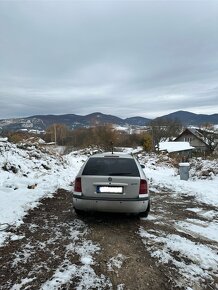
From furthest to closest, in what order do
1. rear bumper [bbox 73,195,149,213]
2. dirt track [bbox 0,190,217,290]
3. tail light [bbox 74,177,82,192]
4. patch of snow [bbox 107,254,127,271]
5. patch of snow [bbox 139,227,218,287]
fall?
1. tail light [bbox 74,177,82,192]
2. rear bumper [bbox 73,195,149,213]
3. patch of snow [bbox 107,254,127,271]
4. patch of snow [bbox 139,227,218,287]
5. dirt track [bbox 0,190,217,290]

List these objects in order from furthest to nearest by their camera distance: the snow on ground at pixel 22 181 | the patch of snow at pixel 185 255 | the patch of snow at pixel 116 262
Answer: the snow on ground at pixel 22 181 → the patch of snow at pixel 116 262 → the patch of snow at pixel 185 255

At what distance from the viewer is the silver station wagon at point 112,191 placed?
6.05 m

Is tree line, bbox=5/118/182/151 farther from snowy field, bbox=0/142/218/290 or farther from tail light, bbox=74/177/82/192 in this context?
tail light, bbox=74/177/82/192

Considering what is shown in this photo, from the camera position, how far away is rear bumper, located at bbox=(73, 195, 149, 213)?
19.8ft

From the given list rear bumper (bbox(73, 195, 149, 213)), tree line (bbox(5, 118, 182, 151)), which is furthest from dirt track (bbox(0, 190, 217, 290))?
tree line (bbox(5, 118, 182, 151))

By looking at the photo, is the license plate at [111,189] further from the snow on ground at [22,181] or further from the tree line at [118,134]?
the tree line at [118,134]

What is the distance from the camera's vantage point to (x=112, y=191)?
609 centimetres

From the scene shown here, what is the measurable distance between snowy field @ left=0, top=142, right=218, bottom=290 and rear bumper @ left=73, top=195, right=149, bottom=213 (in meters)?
0.48

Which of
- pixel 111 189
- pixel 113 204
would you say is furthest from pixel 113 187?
pixel 113 204

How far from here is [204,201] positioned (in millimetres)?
9297

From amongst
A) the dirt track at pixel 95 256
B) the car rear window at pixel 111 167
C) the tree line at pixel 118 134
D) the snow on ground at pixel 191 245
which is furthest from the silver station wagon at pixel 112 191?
the tree line at pixel 118 134

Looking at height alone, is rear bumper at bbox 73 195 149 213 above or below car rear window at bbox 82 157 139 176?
below

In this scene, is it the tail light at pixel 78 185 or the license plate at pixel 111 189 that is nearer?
the license plate at pixel 111 189

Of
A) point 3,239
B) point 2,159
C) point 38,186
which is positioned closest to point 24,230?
point 3,239
